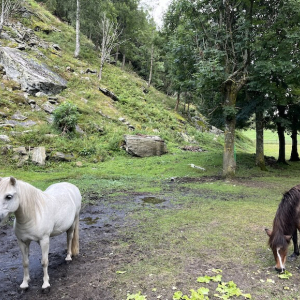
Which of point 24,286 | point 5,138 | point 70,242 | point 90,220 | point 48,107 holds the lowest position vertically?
point 90,220

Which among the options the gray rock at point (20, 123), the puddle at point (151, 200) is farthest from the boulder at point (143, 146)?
the puddle at point (151, 200)

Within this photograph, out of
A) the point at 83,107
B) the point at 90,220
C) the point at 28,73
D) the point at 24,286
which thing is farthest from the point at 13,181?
the point at 28,73

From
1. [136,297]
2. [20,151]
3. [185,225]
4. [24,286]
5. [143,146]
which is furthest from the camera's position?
[143,146]

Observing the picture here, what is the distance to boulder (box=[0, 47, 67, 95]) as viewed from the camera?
21.6 metres

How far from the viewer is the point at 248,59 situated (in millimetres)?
13273

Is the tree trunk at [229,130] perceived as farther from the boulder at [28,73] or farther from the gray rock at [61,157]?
the boulder at [28,73]

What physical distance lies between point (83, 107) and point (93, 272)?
1990cm

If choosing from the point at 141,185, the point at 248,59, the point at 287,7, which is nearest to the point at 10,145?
the point at 141,185

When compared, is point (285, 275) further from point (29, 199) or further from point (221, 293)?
point (29, 199)

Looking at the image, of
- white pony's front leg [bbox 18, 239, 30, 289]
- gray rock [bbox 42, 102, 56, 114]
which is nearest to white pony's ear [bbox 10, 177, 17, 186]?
white pony's front leg [bbox 18, 239, 30, 289]

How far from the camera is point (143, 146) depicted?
18.8 m

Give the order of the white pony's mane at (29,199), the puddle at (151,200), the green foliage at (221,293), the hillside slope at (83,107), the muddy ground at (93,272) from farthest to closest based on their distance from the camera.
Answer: the hillside slope at (83,107) → the puddle at (151,200) → the muddy ground at (93,272) → the white pony's mane at (29,199) → the green foliage at (221,293)

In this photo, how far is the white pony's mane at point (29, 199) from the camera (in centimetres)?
373

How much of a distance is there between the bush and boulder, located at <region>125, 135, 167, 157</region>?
4175mm
